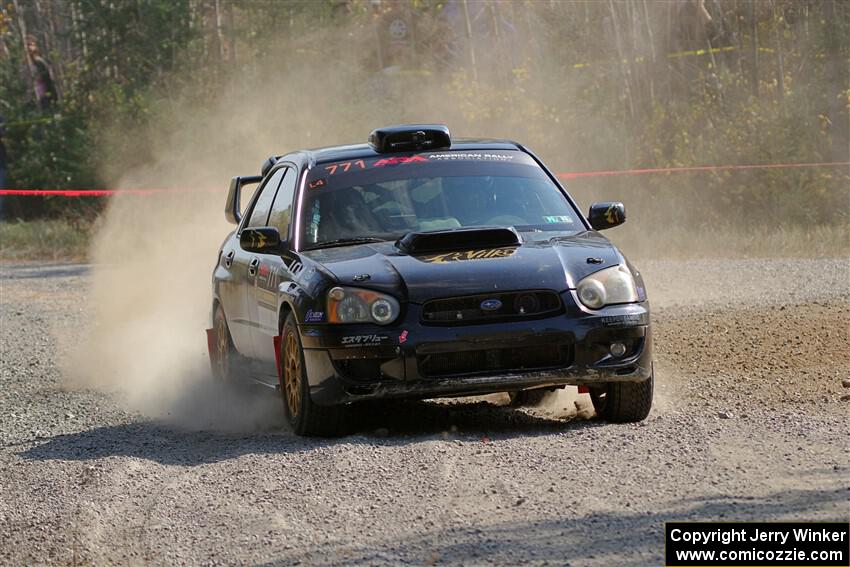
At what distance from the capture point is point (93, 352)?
1412cm

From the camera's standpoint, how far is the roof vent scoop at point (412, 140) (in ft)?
31.8

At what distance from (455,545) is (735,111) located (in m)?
22.5

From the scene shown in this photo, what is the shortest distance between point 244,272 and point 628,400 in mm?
2875

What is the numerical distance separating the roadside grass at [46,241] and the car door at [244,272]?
1750 centimetres

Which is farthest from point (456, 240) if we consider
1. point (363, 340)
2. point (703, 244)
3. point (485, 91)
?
point (485, 91)

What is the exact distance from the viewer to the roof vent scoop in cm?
968

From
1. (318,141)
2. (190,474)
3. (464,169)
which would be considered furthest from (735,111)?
(190,474)

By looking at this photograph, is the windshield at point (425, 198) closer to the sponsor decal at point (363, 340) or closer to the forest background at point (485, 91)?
the sponsor decal at point (363, 340)

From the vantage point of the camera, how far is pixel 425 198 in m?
9.24

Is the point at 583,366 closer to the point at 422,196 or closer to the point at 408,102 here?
the point at 422,196

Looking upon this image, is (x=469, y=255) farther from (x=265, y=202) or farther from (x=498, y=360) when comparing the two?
(x=265, y=202)

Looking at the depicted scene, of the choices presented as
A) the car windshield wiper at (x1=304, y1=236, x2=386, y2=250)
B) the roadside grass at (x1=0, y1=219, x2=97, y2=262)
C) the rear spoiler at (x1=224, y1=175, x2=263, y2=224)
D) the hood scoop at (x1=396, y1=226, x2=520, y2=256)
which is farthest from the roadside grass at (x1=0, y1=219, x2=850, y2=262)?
the hood scoop at (x1=396, y1=226, x2=520, y2=256)

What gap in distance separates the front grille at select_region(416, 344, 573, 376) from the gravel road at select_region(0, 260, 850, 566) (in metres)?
0.35

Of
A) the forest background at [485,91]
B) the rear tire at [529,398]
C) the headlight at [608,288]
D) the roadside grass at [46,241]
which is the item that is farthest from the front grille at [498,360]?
the roadside grass at [46,241]
